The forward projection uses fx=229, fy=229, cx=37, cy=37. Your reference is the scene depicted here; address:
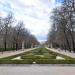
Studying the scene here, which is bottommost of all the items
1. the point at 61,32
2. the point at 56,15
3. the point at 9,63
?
the point at 9,63

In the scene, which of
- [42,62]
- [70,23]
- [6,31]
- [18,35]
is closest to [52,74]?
[42,62]

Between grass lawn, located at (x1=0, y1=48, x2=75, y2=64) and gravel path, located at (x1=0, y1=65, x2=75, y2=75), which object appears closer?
gravel path, located at (x1=0, y1=65, x2=75, y2=75)

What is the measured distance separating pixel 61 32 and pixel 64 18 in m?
8.26

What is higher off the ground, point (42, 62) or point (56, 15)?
point (56, 15)

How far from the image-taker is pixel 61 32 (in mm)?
64750

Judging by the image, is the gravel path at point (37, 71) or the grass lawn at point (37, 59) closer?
the gravel path at point (37, 71)

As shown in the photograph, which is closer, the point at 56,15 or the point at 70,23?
the point at 70,23

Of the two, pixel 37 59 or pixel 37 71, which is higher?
pixel 37 59

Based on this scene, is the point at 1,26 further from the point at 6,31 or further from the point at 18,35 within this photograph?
the point at 18,35

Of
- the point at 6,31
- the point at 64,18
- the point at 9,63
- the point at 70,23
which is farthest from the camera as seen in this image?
the point at 6,31

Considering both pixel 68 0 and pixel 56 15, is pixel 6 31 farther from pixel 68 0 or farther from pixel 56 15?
pixel 68 0

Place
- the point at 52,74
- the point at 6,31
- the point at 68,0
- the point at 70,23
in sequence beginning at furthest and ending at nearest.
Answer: the point at 6,31 < the point at 70,23 < the point at 68,0 < the point at 52,74

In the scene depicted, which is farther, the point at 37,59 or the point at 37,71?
the point at 37,59

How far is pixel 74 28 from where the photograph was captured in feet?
173
